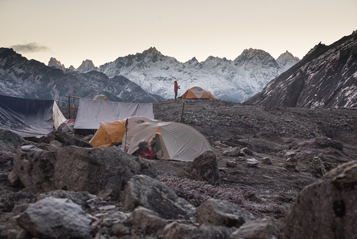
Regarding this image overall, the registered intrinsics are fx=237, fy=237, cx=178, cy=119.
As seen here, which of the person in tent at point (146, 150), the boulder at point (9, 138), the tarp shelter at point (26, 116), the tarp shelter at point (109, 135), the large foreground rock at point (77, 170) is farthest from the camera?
the tarp shelter at point (26, 116)

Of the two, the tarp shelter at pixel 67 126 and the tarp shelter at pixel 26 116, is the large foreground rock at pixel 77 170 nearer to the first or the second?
the tarp shelter at pixel 26 116

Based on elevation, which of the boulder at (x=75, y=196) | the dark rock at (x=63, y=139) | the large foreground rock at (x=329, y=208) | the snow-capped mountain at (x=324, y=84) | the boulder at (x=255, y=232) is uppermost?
the snow-capped mountain at (x=324, y=84)

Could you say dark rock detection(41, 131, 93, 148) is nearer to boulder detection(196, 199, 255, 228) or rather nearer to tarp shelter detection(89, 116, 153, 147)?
tarp shelter detection(89, 116, 153, 147)

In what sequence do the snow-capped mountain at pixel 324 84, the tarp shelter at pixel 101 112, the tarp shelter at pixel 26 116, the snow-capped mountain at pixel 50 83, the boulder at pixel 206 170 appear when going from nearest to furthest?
the boulder at pixel 206 170 < the tarp shelter at pixel 26 116 < the tarp shelter at pixel 101 112 < the snow-capped mountain at pixel 324 84 < the snow-capped mountain at pixel 50 83

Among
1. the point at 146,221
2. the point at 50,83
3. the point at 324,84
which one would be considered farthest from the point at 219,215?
the point at 50,83

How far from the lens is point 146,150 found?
10.4 meters

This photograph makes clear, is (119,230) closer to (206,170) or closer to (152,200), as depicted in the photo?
(152,200)

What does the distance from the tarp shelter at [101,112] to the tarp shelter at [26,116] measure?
2.07m

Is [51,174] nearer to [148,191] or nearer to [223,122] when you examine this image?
[148,191]

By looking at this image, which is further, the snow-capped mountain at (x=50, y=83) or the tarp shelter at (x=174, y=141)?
the snow-capped mountain at (x=50, y=83)

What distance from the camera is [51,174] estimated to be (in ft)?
13.9

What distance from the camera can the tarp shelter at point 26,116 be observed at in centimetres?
1432

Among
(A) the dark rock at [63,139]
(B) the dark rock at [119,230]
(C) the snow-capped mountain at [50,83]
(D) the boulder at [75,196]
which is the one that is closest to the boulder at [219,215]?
(B) the dark rock at [119,230]

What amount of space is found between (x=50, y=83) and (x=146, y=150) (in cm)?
15298
